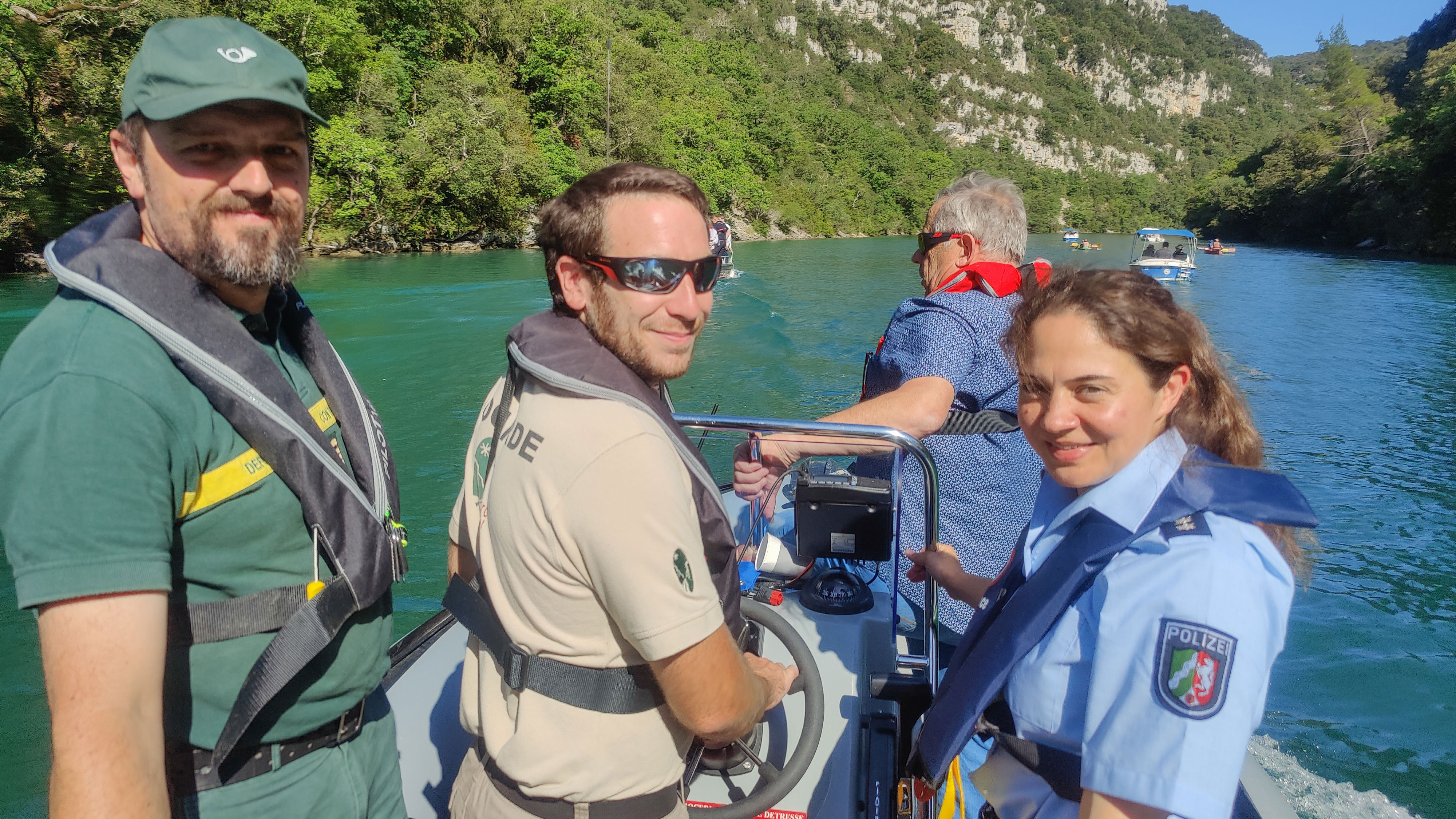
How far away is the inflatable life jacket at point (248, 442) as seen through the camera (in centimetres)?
118

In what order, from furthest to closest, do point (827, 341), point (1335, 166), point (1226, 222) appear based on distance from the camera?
point (1226, 222) < point (1335, 166) < point (827, 341)

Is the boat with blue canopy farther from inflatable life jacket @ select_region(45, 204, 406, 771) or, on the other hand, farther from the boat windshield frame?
inflatable life jacket @ select_region(45, 204, 406, 771)

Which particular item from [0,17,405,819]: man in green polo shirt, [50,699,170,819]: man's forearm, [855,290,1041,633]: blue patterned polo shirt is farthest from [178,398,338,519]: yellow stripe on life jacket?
[855,290,1041,633]: blue patterned polo shirt

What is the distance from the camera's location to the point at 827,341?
16.9 m

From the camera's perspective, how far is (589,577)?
1.25m

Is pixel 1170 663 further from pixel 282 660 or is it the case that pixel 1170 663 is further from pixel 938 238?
pixel 938 238

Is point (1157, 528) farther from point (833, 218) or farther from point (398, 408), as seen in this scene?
point (833, 218)

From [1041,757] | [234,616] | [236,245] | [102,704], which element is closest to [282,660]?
[234,616]

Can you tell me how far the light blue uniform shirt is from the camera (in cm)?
109

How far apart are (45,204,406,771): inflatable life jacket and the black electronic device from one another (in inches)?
54.8

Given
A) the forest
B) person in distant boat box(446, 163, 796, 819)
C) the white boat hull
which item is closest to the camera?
person in distant boat box(446, 163, 796, 819)

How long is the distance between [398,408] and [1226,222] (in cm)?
7383

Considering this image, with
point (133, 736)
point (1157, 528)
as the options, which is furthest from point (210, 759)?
point (1157, 528)

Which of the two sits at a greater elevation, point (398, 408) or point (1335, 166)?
point (1335, 166)
